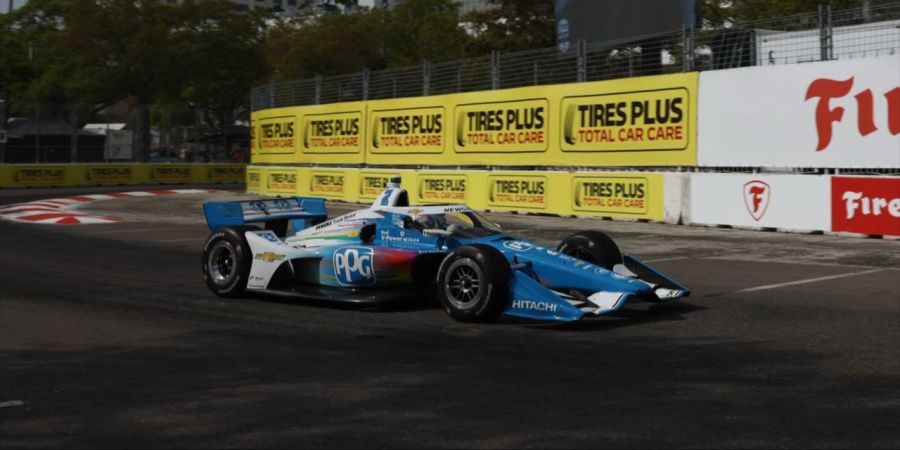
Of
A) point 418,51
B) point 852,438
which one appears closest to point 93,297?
point 852,438

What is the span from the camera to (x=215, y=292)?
11.0 metres

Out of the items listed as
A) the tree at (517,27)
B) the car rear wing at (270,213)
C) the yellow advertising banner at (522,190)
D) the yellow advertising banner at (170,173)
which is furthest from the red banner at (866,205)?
the tree at (517,27)

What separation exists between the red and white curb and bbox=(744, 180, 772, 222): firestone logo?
12.3m

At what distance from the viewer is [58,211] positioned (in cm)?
2516

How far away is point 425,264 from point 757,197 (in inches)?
380

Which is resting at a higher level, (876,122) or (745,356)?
(876,122)

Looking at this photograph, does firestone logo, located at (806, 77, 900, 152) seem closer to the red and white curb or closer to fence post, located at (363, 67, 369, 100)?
the red and white curb

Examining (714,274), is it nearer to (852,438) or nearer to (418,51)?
(852,438)

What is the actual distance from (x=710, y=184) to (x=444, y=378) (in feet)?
42.6

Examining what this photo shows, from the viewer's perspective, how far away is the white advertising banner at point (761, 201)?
1706 cm

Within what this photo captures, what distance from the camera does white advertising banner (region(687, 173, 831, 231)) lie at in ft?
56.0

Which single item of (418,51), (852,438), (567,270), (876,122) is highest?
(418,51)

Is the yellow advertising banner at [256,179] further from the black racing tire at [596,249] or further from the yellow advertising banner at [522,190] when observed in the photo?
the black racing tire at [596,249]

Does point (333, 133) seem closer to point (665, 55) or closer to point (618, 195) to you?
point (618, 195)
